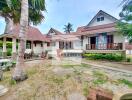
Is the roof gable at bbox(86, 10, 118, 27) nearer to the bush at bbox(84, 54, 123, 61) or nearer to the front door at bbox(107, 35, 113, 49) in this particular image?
the front door at bbox(107, 35, 113, 49)

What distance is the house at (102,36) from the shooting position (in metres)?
21.1

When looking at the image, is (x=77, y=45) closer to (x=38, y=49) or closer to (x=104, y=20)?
(x=104, y=20)

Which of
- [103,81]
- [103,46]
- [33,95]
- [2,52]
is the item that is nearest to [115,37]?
[103,46]

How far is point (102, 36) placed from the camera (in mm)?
23125

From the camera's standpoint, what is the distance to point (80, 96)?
313 inches

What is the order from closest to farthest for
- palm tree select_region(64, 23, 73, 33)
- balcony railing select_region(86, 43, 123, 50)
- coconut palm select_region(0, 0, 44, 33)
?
coconut palm select_region(0, 0, 44, 33), balcony railing select_region(86, 43, 123, 50), palm tree select_region(64, 23, 73, 33)

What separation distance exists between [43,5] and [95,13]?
1268 cm

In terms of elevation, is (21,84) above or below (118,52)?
below

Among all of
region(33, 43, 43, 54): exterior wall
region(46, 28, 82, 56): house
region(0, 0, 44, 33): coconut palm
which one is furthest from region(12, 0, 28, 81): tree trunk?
region(33, 43, 43, 54): exterior wall

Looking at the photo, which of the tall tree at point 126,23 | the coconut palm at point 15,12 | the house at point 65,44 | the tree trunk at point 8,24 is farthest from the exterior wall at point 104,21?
the tree trunk at point 8,24

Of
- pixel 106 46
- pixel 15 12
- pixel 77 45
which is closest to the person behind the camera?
pixel 15 12

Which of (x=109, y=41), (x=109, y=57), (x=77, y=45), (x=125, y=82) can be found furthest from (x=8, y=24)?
(x=109, y=41)

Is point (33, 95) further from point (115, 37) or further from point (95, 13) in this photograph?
point (95, 13)

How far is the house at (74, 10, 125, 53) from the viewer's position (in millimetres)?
21127
